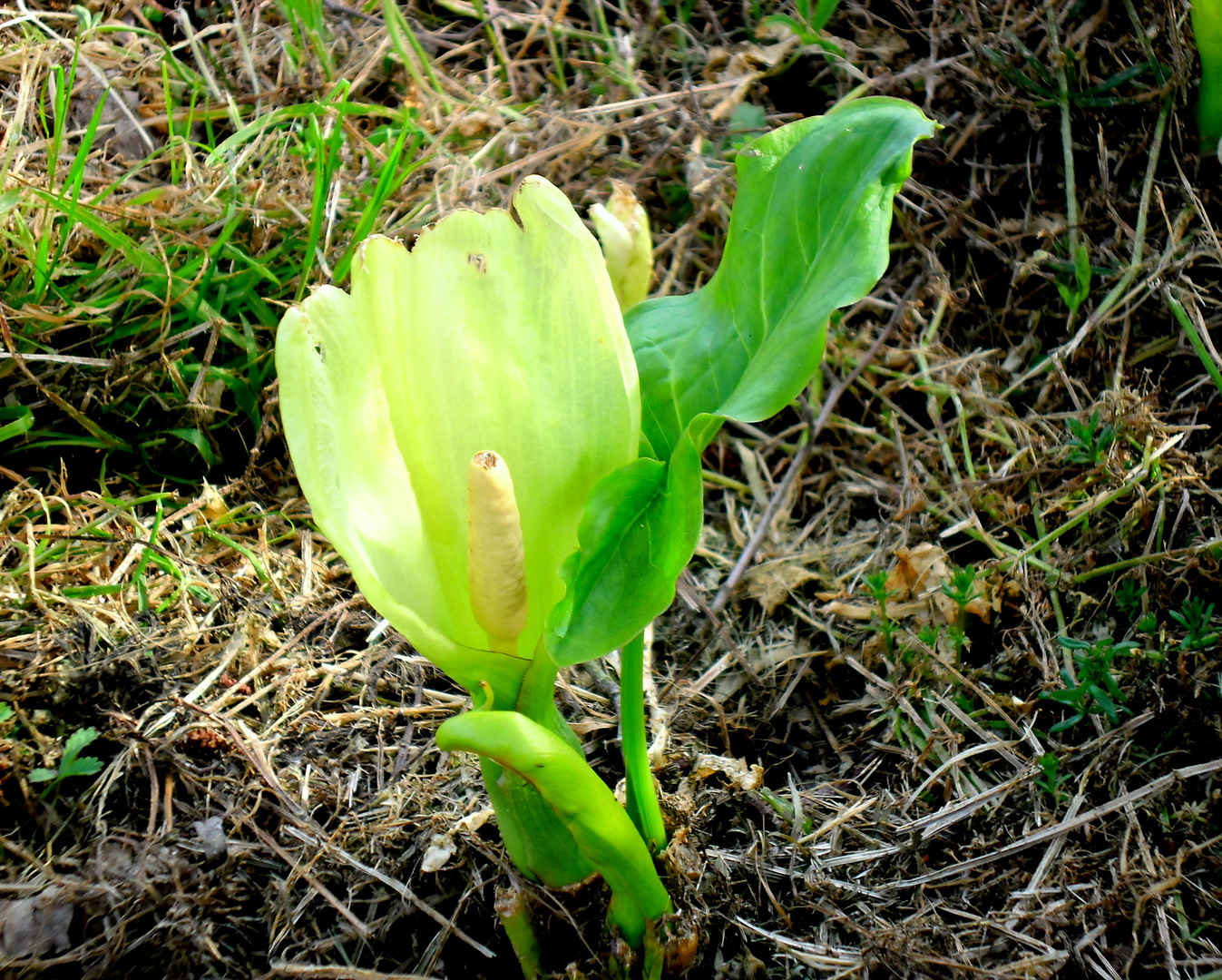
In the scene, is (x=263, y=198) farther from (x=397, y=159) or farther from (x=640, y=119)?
(x=640, y=119)

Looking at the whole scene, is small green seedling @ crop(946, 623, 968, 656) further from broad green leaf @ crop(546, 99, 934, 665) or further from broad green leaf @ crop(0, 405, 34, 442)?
broad green leaf @ crop(0, 405, 34, 442)

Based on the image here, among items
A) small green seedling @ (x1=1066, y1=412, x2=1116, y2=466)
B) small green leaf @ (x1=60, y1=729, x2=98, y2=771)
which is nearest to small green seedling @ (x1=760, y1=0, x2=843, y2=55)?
small green seedling @ (x1=1066, y1=412, x2=1116, y2=466)

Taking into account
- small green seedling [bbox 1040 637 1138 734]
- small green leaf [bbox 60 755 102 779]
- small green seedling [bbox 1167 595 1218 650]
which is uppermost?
small green seedling [bbox 1167 595 1218 650]

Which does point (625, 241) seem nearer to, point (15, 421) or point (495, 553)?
point (495, 553)

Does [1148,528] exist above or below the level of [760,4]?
below

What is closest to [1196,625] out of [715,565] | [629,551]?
[715,565]

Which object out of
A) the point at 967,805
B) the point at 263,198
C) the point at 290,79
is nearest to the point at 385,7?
the point at 290,79

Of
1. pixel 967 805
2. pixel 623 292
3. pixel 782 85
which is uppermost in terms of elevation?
pixel 623 292
